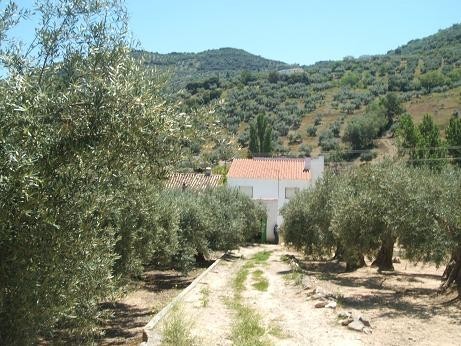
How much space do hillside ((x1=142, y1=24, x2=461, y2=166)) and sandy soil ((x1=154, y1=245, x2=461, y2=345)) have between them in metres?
35.5

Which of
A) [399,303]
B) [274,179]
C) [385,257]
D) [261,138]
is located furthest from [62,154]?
[261,138]

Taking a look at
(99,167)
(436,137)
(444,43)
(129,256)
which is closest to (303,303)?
(129,256)

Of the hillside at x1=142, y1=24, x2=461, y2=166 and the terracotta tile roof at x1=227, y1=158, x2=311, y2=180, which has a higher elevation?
the hillside at x1=142, y1=24, x2=461, y2=166

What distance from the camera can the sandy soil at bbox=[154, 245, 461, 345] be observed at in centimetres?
1264

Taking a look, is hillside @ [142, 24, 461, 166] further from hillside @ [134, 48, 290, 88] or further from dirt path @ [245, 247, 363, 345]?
dirt path @ [245, 247, 363, 345]

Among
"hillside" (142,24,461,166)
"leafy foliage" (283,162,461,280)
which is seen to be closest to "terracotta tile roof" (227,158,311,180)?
"hillside" (142,24,461,166)

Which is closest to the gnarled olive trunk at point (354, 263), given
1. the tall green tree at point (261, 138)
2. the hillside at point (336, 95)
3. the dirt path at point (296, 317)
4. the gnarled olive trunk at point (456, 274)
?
the dirt path at point (296, 317)

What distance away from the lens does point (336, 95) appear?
106 m

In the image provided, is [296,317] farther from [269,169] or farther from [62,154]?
[269,169]

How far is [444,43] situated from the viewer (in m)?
141

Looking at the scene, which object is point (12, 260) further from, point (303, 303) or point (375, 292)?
point (375, 292)

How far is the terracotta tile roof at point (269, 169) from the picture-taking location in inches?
2141

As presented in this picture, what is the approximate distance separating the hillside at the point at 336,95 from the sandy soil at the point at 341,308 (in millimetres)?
35492

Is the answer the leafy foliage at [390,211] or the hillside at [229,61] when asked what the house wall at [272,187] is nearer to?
the leafy foliage at [390,211]
